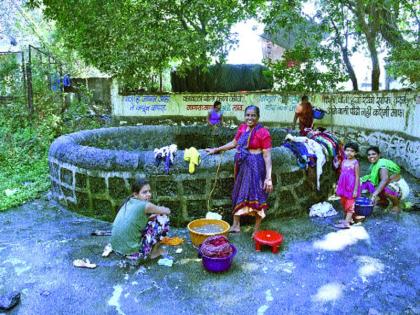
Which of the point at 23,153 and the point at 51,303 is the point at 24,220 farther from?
the point at 23,153

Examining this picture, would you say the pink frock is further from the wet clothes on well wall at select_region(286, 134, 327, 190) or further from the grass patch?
the grass patch

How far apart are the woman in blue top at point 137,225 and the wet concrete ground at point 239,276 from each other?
0.19 metres

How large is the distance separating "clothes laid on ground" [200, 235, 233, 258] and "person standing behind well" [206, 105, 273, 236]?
724 millimetres

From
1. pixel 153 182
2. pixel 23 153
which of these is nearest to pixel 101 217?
pixel 153 182

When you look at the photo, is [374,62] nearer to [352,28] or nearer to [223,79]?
[352,28]

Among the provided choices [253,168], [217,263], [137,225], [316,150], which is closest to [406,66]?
[316,150]

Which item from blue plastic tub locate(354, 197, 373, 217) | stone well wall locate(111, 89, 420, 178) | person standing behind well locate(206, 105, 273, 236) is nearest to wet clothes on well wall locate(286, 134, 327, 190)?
blue plastic tub locate(354, 197, 373, 217)

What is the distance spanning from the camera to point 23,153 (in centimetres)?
906

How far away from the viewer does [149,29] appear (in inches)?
471

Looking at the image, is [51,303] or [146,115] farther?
[146,115]

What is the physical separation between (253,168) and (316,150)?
1.56 metres

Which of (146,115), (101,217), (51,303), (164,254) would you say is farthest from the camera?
(146,115)

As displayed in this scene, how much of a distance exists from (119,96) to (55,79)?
224 cm

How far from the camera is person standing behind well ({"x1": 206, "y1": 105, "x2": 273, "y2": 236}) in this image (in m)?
4.61
